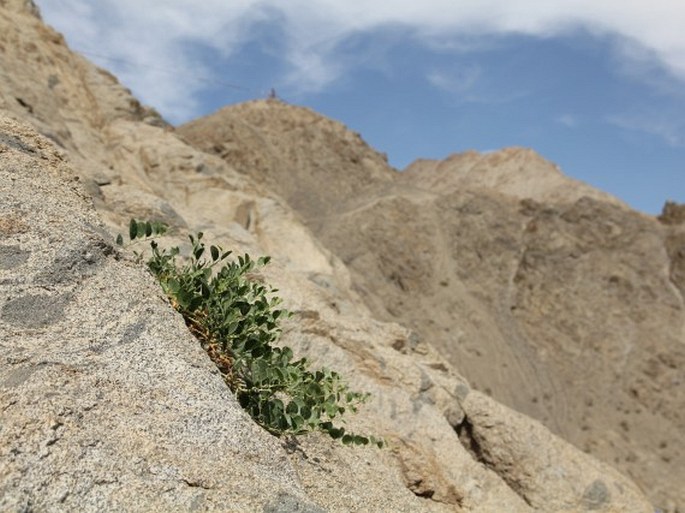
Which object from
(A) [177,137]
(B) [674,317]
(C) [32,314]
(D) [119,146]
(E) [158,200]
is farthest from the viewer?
(B) [674,317]

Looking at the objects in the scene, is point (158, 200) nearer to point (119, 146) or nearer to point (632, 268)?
point (119, 146)

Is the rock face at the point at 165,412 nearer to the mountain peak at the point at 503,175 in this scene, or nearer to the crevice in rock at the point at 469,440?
the crevice in rock at the point at 469,440

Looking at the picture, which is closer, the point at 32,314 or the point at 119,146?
the point at 32,314

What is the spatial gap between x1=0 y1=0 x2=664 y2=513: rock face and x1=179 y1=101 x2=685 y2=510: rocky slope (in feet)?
75.9

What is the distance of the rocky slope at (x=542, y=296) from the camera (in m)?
33.3

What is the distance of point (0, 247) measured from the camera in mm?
3209

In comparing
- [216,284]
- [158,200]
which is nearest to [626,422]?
[158,200]

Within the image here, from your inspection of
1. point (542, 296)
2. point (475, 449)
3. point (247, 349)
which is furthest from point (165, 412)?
point (542, 296)

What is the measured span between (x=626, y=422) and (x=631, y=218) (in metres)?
14.7

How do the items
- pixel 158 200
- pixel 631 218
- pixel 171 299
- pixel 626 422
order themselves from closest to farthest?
1. pixel 171 299
2. pixel 158 200
3. pixel 626 422
4. pixel 631 218

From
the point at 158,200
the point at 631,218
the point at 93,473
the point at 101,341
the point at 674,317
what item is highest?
the point at 631,218

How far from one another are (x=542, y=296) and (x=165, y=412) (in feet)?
125

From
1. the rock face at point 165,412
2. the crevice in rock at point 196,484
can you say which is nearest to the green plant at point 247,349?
the rock face at point 165,412

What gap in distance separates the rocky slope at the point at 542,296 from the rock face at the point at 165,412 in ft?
75.9
